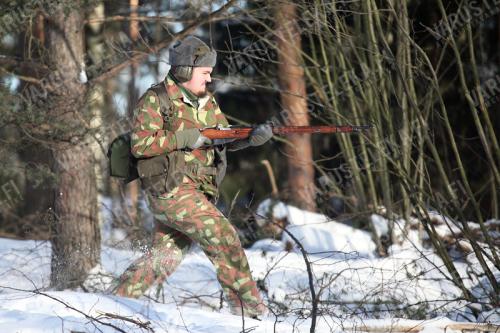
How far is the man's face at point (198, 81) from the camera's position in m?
5.02

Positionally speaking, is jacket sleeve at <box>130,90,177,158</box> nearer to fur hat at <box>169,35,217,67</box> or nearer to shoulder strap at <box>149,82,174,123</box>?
shoulder strap at <box>149,82,174,123</box>

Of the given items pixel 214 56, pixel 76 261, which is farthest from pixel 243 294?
pixel 76 261

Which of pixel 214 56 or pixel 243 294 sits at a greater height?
pixel 214 56

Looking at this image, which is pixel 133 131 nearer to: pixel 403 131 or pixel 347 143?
pixel 403 131

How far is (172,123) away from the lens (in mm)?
4996

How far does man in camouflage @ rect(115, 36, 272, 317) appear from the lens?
4.85m

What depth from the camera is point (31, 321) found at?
4.20m

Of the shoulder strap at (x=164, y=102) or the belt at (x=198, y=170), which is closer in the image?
the shoulder strap at (x=164, y=102)

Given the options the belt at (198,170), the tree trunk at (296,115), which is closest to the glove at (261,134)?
the belt at (198,170)

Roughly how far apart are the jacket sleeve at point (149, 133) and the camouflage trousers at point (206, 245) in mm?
305

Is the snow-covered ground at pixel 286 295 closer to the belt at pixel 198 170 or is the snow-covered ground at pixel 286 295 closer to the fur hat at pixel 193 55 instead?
the belt at pixel 198 170

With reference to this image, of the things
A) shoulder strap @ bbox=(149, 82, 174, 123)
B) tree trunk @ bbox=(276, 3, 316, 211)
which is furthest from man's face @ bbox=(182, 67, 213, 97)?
tree trunk @ bbox=(276, 3, 316, 211)

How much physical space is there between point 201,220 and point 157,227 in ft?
1.66

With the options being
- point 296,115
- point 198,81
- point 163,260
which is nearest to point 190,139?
point 198,81
